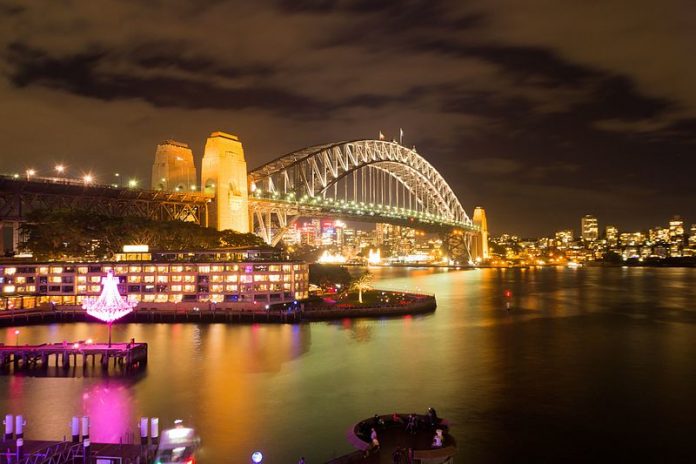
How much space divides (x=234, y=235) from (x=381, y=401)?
26.9 metres

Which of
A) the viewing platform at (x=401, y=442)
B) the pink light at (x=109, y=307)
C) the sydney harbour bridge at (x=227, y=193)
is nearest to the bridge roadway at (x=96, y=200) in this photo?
the sydney harbour bridge at (x=227, y=193)

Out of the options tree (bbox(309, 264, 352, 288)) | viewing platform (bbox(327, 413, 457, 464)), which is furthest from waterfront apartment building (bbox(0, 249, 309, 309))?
viewing platform (bbox(327, 413, 457, 464))

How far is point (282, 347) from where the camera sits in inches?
950

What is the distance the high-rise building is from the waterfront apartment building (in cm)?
1229

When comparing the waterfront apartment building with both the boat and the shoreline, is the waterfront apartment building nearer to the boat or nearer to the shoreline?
the shoreline

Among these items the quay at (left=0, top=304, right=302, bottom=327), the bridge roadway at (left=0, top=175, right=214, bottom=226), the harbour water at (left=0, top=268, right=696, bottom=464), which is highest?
the bridge roadway at (left=0, top=175, right=214, bottom=226)

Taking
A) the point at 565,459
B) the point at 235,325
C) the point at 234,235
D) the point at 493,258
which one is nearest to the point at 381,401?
the point at 565,459

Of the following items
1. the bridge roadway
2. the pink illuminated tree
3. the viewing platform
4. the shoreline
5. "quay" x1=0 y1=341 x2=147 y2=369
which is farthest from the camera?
the bridge roadway

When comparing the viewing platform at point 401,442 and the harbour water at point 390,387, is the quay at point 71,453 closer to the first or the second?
the harbour water at point 390,387

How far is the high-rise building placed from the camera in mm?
44688

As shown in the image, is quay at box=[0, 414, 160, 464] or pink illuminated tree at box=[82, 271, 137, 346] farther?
pink illuminated tree at box=[82, 271, 137, 346]

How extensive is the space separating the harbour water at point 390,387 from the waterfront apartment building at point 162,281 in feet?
10.8

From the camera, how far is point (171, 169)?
4475 centimetres

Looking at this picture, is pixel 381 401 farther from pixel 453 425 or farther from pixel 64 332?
pixel 64 332
